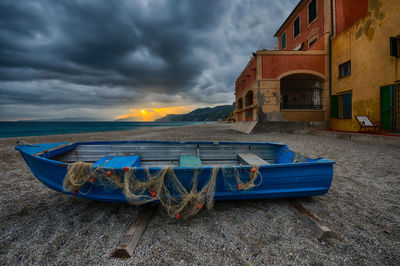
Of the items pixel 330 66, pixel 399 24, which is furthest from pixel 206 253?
pixel 330 66

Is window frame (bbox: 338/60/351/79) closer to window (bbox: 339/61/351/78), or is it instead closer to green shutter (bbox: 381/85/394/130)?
window (bbox: 339/61/351/78)

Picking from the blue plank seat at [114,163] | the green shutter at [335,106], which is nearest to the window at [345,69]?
the green shutter at [335,106]

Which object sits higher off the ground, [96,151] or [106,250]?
[96,151]

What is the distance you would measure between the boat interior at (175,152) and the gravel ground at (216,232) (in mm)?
1178

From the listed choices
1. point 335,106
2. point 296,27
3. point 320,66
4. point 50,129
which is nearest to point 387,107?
point 335,106

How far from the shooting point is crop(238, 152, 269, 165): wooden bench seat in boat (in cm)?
347

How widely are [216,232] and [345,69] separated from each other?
14240 millimetres

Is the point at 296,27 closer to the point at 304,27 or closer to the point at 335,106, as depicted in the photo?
the point at 304,27

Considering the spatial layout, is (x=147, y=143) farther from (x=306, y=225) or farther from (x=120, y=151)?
(x=306, y=225)

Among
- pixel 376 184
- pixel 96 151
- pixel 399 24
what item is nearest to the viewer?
pixel 376 184

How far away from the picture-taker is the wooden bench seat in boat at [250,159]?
3475 mm

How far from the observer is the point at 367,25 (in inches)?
358

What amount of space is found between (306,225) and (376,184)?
2.68m

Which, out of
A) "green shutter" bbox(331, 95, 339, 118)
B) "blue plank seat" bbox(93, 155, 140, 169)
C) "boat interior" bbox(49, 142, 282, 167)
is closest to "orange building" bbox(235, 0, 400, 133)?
"green shutter" bbox(331, 95, 339, 118)
